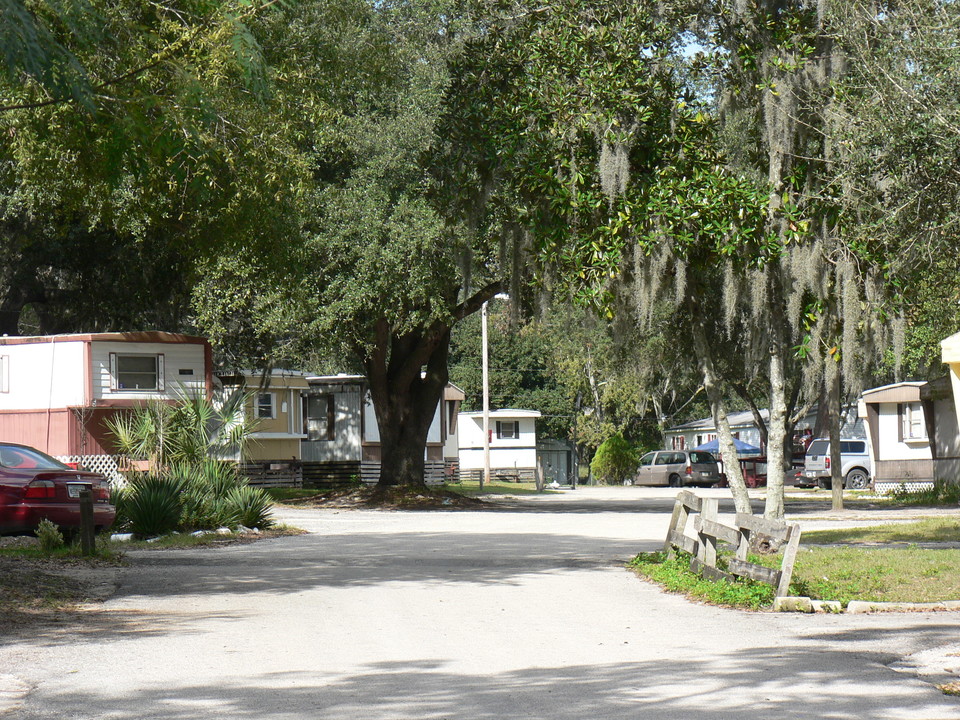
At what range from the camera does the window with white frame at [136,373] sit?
1186 inches

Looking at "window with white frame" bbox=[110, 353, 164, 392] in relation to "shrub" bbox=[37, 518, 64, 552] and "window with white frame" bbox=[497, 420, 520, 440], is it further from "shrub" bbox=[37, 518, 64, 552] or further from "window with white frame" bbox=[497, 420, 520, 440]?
"window with white frame" bbox=[497, 420, 520, 440]

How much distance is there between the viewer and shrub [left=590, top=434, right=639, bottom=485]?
5634cm

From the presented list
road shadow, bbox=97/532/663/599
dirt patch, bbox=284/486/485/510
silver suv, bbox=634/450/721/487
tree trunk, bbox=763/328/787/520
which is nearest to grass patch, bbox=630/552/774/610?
road shadow, bbox=97/532/663/599

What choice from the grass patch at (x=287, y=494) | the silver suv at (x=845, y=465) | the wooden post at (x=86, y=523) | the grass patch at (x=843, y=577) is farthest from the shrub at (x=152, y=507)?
the silver suv at (x=845, y=465)

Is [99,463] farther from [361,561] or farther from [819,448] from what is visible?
[819,448]

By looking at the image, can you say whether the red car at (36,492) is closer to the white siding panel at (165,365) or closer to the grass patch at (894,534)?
the grass patch at (894,534)

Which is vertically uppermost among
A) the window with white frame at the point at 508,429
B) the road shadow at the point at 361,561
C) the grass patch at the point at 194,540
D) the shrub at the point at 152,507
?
the window with white frame at the point at 508,429

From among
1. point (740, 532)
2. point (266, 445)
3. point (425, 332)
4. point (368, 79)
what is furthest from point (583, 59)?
point (266, 445)

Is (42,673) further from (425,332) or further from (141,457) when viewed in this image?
(425,332)

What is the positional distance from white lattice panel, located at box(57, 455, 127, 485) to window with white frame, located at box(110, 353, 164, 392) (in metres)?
1.81

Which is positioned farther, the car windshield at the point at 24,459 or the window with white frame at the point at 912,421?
the window with white frame at the point at 912,421

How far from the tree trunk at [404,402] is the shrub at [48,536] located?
17190 millimetres

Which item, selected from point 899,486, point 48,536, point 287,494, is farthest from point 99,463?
point 899,486

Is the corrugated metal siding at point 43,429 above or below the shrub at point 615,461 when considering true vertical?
above
